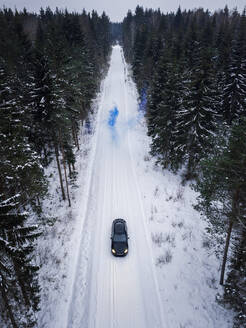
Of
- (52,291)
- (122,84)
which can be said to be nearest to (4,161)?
(52,291)

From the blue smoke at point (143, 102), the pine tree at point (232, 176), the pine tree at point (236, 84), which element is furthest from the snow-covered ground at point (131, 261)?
the blue smoke at point (143, 102)

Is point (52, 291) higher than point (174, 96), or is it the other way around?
point (174, 96)

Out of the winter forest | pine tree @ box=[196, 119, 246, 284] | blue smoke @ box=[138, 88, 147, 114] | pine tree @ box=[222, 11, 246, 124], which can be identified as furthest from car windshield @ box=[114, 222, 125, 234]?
blue smoke @ box=[138, 88, 147, 114]

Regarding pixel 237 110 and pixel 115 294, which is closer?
pixel 115 294

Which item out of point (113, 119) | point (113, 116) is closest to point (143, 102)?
point (113, 116)

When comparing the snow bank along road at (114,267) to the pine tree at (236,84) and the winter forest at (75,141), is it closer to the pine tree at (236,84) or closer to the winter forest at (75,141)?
the winter forest at (75,141)

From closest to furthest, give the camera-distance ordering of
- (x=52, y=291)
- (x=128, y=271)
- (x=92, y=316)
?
1. (x=92, y=316)
2. (x=52, y=291)
3. (x=128, y=271)

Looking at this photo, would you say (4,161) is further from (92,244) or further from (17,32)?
(17,32)
